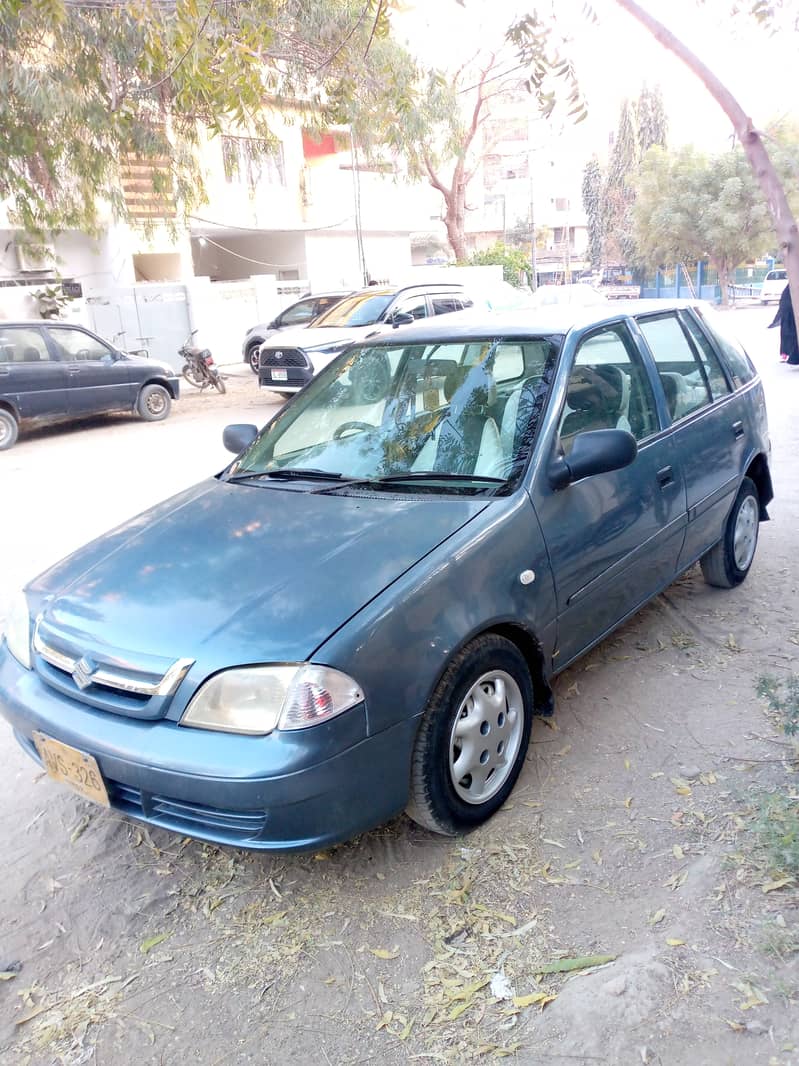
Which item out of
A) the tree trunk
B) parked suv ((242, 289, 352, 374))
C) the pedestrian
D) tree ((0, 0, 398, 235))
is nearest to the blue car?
the tree trunk

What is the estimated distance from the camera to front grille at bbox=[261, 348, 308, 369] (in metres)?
13.3

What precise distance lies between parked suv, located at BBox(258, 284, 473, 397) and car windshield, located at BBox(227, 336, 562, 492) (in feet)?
29.5

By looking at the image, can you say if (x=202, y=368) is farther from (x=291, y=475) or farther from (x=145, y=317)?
(x=291, y=475)

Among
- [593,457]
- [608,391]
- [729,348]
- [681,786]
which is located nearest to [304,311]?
[729,348]

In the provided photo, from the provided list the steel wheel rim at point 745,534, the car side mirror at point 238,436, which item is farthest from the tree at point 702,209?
the car side mirror at point 238,436

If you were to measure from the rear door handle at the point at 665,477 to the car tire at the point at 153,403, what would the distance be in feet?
35.3

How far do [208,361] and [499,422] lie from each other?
1395 centimetres

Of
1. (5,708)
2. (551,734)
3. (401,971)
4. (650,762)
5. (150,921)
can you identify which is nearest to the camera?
(401,971)

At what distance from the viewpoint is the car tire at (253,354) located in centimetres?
1838

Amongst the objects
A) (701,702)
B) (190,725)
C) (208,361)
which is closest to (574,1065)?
(190,725)

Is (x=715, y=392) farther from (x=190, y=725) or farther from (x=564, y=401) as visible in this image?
(x=190, y=725)

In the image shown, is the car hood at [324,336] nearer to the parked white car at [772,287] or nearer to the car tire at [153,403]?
the car tire at [153,403]

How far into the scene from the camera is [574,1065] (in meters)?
2.15

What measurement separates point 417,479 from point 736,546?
2452mm
